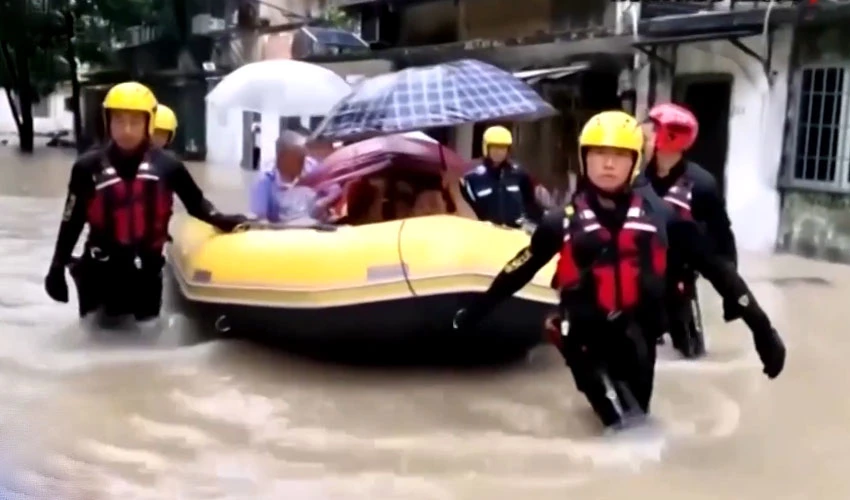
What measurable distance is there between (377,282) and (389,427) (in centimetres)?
84

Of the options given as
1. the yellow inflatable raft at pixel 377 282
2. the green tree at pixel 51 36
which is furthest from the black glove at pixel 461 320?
the green tree at pixel 51 36

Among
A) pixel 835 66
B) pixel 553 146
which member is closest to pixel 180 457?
pixel 835 66

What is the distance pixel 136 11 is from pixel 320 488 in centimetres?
2951

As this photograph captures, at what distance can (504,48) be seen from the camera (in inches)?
683

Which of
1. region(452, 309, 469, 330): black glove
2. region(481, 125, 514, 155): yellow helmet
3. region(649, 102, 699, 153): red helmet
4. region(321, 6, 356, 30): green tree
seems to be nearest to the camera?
region(452, 309, 469, 330): black glove

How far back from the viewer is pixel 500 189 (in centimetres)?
912

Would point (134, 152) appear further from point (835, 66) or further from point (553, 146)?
point (553, 146)

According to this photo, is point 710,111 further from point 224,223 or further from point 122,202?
point 122,202

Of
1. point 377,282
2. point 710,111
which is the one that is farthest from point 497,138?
point 710,111

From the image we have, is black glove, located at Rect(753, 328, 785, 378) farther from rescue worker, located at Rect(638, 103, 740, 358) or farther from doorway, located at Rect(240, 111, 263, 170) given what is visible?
doorway, located at Rect(240, 111, 263, 170)

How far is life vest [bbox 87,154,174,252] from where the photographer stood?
Result: 22.2 feet

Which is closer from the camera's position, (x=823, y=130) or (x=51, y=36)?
(x=823, y=130)

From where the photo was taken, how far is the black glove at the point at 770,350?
494 cm

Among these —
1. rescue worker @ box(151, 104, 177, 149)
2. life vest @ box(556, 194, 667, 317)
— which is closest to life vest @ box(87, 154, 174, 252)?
rescue worker @ box(151, 104, 177, 149)
